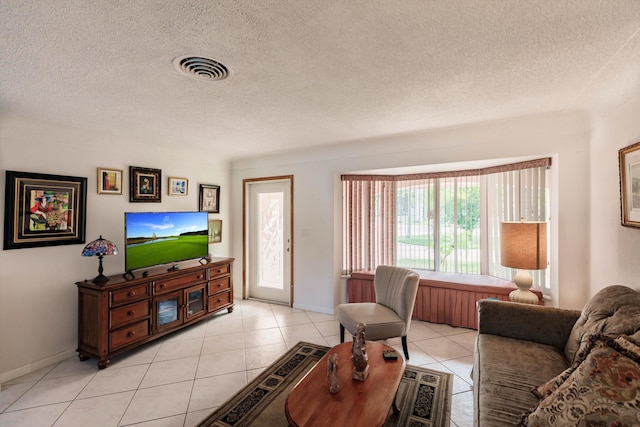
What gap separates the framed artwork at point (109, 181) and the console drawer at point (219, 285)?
1614 mm

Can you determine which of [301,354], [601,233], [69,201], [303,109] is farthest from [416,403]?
[69,201]

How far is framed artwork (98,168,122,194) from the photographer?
3.30m

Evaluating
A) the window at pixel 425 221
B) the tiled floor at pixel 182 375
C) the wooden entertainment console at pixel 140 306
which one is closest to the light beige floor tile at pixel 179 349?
the tiled floor at pixel 182 375

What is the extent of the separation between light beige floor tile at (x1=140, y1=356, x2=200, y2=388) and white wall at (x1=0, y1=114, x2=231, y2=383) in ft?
3.59

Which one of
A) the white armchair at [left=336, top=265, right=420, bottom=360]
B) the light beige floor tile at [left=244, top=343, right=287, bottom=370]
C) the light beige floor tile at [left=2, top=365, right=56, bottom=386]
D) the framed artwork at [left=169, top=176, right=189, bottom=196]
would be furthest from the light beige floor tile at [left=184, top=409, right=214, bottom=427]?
the framed artwork at [left=169, top=176, right=189, bottom=196]

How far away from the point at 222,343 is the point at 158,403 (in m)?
1.07

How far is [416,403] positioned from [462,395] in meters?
0.41

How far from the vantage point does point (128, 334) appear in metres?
2.99

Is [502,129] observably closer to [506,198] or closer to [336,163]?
[506,198]

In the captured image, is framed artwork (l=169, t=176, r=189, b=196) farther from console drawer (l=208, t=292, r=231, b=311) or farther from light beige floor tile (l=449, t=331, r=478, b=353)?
light beige floor tile (l=449, t=331, r=478, b=353)

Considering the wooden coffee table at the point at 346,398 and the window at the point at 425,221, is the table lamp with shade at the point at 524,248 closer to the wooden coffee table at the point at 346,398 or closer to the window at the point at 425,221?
the window at the point at 425,221

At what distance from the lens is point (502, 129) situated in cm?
313

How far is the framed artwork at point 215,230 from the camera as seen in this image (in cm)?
470

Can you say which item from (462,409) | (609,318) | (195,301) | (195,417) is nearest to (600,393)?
(609,318)
